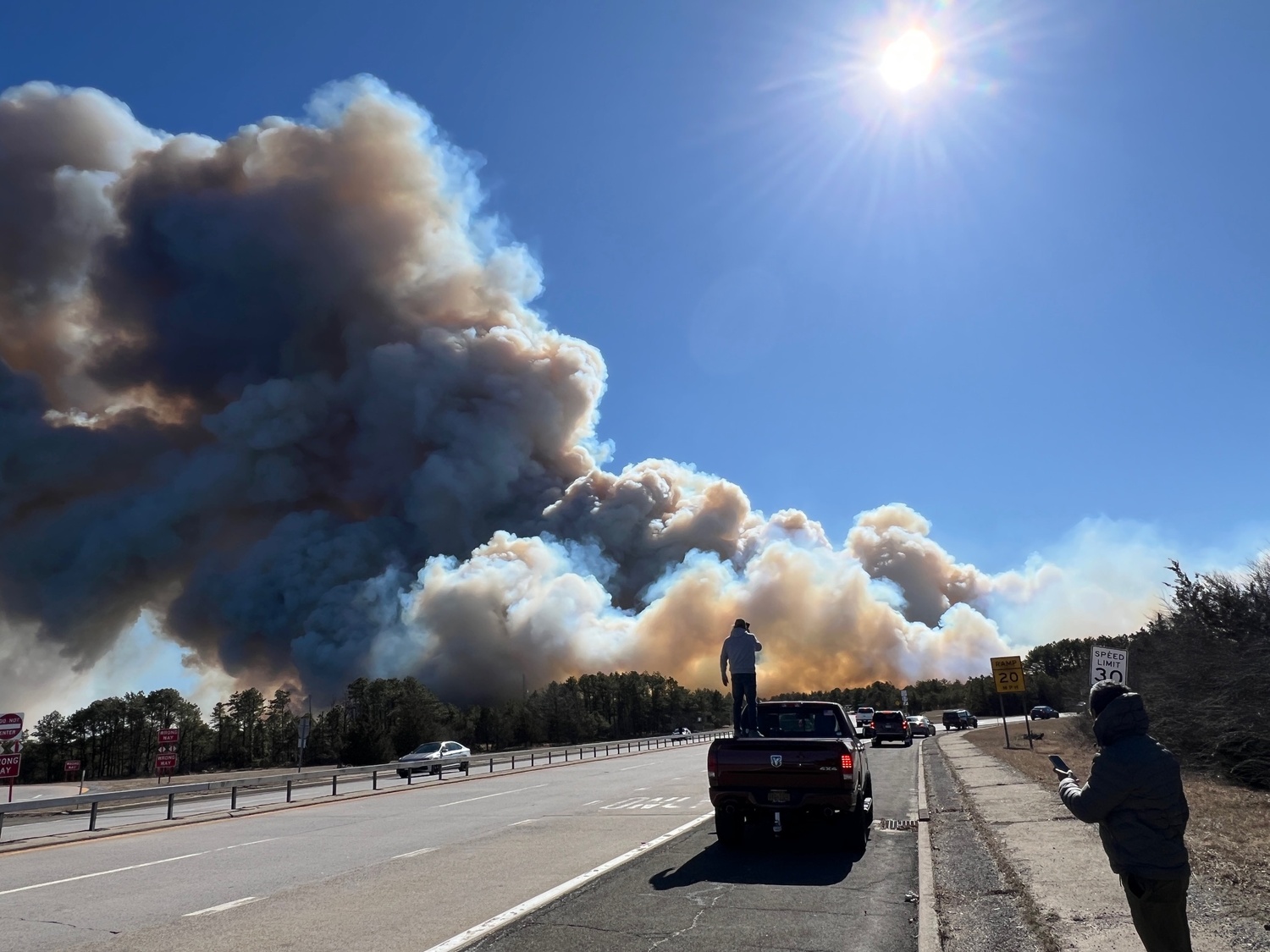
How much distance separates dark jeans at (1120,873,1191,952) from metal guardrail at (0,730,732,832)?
16.6 meters

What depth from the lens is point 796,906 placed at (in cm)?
741

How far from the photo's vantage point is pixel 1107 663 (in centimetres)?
1169

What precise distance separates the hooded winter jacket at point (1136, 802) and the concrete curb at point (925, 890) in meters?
2.20

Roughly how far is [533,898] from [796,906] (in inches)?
91.8

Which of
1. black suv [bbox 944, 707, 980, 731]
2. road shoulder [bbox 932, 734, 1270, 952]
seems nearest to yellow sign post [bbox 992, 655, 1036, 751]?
road shoulder [bbox 932, 734, 1270, 952]

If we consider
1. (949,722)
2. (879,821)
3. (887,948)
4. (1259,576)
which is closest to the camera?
(887,948)

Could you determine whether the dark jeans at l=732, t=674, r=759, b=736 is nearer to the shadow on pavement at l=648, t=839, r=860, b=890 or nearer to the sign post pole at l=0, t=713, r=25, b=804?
the shadow on pavement at l=648, t=839, r=860, b=890

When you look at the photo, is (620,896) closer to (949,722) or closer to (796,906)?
(796,906)

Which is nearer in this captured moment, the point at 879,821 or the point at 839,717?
the point at 839,717

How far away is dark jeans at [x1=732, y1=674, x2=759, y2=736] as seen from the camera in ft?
39.2

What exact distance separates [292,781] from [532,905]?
20.3 metres

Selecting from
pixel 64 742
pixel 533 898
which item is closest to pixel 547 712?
pixel 64 742

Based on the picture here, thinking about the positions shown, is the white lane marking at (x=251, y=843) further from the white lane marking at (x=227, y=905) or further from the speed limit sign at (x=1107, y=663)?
the speed limit sign at (x=1107, y=663)

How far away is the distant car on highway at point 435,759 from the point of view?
33250mm
